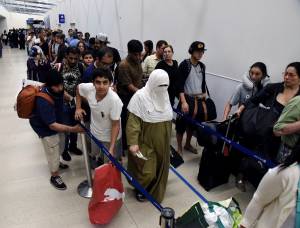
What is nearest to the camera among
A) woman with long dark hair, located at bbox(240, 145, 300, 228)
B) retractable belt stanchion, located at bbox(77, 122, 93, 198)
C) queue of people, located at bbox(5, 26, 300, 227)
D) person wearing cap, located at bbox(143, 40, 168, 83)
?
woman with long dark hair, located at bbox(240, 145, 300, 228)

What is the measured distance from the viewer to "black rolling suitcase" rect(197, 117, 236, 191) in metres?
3.06

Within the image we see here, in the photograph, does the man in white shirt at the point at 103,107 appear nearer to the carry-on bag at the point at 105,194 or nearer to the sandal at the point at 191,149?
the carry-on bag at the point at 105,194

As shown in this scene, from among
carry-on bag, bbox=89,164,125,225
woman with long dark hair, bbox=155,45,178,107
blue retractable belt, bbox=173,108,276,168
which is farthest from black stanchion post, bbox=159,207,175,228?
woman with long dark hair, bbox=155,45,178,107

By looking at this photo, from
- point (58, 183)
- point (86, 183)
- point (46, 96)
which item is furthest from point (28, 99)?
point (86, 183)

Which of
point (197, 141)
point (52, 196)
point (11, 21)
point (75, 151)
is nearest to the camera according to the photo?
point (52, 196)

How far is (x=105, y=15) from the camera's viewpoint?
10320 mm

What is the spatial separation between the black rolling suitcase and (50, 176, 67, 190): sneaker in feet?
5.34

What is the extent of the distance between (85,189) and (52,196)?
36cm

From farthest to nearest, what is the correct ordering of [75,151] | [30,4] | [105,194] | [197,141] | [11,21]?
[11,21]
[30,4]
[75,151]
[197,141]
[105,194]

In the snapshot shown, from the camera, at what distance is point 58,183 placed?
3094 millimetres

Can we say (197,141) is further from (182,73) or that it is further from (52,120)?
(52,120)

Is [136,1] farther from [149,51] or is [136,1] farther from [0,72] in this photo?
[0,72]

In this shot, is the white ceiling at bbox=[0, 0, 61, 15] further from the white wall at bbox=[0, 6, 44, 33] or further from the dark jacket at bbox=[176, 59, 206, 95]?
the dark jacket at bbox=[176, 59, 206, 95]

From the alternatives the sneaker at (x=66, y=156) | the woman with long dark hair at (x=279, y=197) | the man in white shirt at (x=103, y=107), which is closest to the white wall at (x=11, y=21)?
the sneaker at (x=66, y=156)
